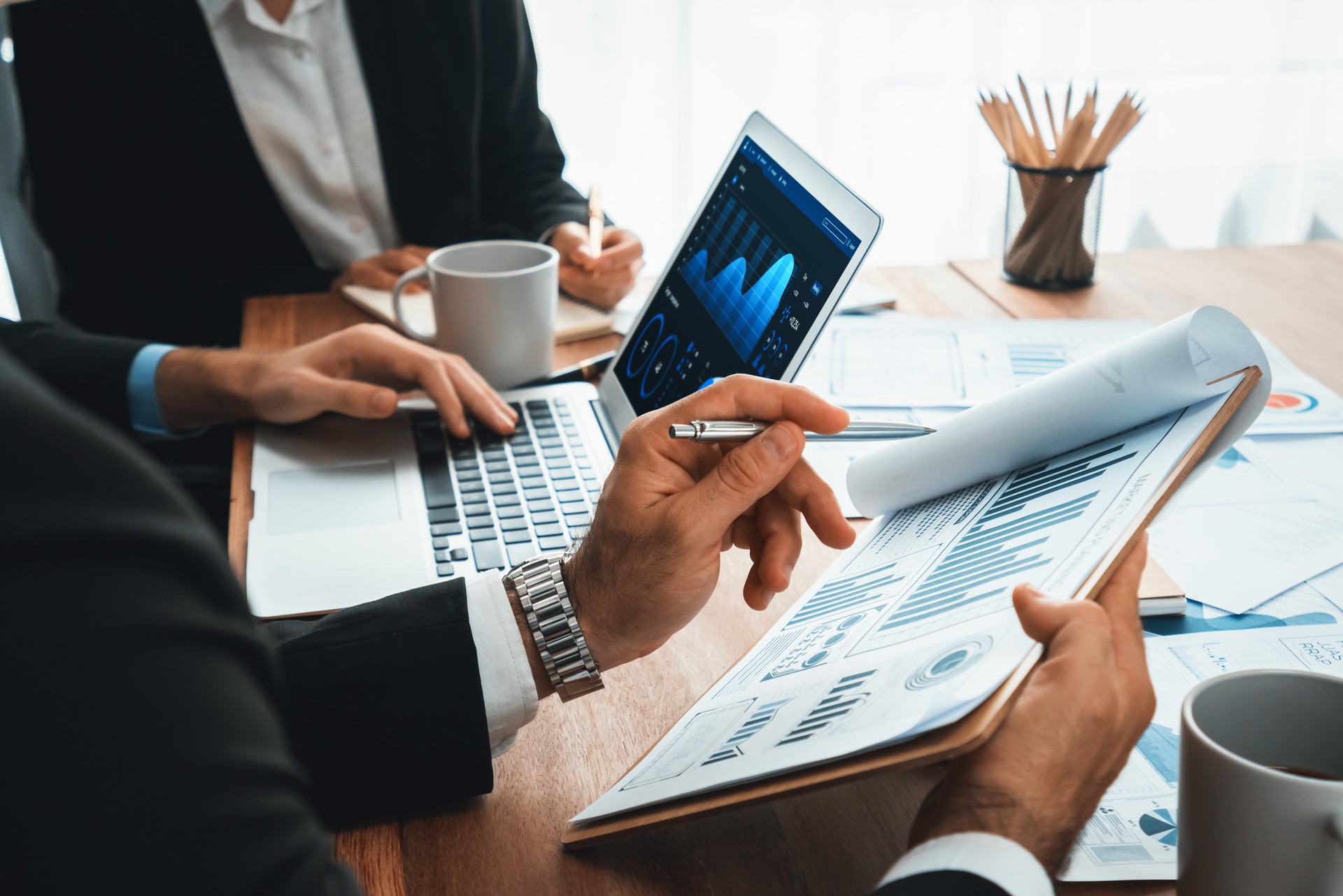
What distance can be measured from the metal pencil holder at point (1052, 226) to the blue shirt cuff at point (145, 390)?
0.97 m

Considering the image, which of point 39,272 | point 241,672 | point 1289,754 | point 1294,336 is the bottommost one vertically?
point 39,272

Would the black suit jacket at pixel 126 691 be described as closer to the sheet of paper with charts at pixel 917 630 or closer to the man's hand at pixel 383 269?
the sheet of paper with charts at pixel 917 630

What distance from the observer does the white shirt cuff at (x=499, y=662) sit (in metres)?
0.58

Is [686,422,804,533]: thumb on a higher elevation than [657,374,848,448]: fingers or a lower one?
lower

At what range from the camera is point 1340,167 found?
9.05 feet

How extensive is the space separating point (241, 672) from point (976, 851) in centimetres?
28

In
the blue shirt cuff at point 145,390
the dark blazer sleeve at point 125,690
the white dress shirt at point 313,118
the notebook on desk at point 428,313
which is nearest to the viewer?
the dark blazer sleeve at point 125,690

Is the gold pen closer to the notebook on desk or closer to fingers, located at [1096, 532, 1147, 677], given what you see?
the notebook on desk

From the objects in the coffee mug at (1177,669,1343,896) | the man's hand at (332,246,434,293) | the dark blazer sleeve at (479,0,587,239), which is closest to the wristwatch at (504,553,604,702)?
the coffee mug at (1177,669,1343,896)

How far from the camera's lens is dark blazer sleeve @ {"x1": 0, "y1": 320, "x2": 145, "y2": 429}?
3.48ft

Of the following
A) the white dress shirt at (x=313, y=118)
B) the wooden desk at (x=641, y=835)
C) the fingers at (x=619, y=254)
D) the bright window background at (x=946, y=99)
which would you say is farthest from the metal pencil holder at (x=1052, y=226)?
the bright window background at (x=946, y=99)

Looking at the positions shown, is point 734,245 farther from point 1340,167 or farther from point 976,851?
point 1340,167

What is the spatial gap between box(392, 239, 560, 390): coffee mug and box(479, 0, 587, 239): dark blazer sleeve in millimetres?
475

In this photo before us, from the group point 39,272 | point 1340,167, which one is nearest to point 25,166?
point 39,272
